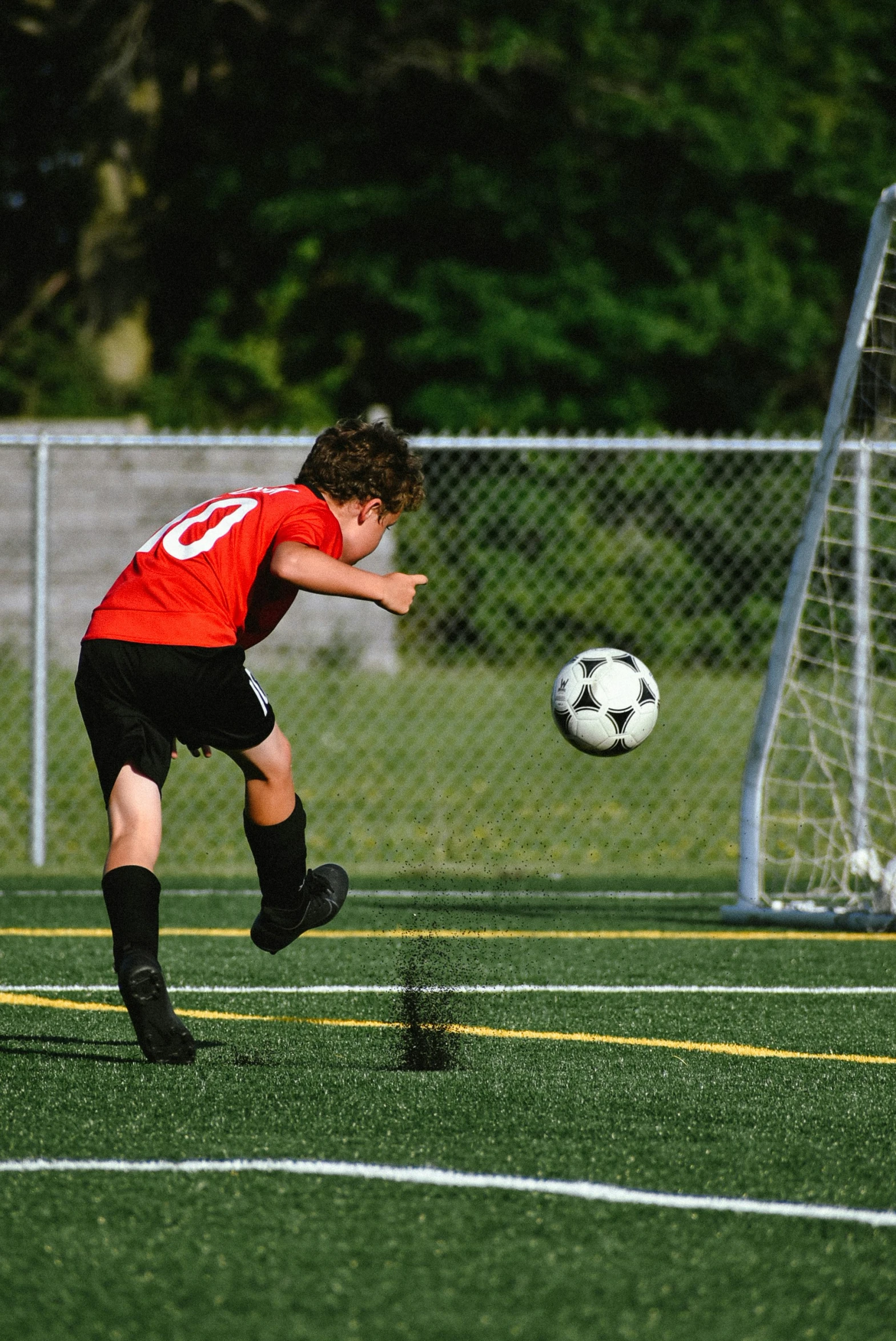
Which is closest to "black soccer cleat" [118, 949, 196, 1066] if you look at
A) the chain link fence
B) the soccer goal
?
the soccer goal

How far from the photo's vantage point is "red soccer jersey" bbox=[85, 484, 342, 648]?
4227 millimetres

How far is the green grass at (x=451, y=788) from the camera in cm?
891

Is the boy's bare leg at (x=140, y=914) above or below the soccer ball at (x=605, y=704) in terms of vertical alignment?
below

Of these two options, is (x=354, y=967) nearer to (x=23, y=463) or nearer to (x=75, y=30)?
(x=23, y=463)

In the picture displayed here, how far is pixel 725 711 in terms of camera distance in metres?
11.4

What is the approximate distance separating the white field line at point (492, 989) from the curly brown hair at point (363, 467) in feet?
5.15

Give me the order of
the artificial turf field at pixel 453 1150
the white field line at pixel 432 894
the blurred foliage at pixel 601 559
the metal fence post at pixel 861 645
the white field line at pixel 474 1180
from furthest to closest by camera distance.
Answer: the blurred foliage at pixel 601 559, the white field line at pixel 432 894, the metal fence post at pixel 861 645, the white field line at pixel 474 1180, the artificial turf field at pixel 453 1150

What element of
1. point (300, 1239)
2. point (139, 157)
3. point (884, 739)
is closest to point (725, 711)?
point (884, 739)

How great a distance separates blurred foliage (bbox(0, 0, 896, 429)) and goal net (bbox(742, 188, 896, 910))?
31.5 feet

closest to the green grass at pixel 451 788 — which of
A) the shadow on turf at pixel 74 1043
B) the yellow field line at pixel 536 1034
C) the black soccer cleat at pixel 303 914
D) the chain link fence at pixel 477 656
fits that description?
the chain link fence at pixel 477 656

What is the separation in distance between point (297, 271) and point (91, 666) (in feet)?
58.1

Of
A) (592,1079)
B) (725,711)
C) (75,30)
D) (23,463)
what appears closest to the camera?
(592,1079)

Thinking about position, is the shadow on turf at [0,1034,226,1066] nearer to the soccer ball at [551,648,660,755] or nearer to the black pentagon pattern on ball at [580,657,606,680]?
the soccer ball at [551,648,660,755]

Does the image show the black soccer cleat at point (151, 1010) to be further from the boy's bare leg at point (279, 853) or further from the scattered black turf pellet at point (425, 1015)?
the boy's bare leg at point (279, 853)
